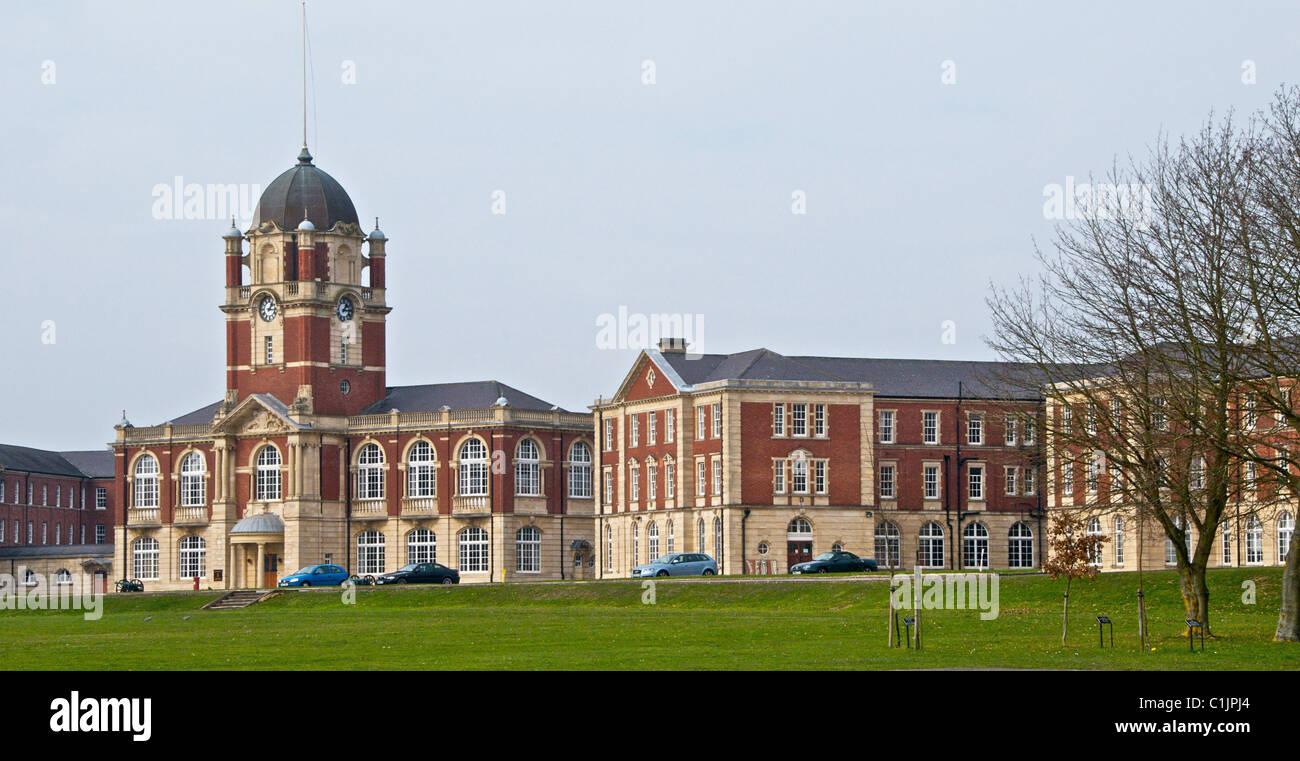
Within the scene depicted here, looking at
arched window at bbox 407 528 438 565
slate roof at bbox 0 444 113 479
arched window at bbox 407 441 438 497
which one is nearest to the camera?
arched window at bbox 407 441 438 497

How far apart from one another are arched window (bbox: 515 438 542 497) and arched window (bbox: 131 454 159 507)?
22532mm

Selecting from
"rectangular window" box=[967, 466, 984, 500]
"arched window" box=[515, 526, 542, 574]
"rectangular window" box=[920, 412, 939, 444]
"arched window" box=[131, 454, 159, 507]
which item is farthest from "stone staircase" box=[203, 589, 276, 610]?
"rectangular window" box=[967, 466, 984, 500]

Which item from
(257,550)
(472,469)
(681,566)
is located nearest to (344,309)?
(472,469)

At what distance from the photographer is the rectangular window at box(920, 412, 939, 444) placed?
102 m

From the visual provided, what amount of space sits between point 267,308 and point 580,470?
19.5m

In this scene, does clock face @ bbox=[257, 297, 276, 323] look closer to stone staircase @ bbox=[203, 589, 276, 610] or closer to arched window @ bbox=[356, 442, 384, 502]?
arched window @ bbox=[356, 442, 384, 502]

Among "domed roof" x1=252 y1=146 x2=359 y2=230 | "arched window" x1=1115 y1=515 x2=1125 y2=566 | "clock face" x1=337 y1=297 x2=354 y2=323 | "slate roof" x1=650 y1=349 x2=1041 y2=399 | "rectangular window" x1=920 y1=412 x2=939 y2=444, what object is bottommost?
"arched window" x1=1115 y1=515 x2=1125 y2=566

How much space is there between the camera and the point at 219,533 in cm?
11600

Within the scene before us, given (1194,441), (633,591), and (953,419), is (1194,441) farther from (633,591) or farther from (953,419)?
(953,419)

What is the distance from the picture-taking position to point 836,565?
8644 centimetres

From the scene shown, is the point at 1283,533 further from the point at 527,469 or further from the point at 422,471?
the point at 422,471

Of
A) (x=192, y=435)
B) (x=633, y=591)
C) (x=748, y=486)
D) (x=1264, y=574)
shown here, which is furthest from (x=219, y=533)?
(x=1264, y=574)
